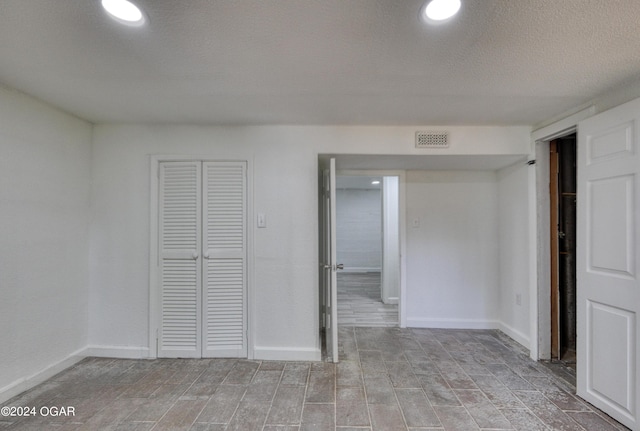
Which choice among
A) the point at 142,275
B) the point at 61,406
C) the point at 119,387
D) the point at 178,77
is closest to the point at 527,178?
the point at 178,77

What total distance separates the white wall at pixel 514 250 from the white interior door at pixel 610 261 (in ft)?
2.48

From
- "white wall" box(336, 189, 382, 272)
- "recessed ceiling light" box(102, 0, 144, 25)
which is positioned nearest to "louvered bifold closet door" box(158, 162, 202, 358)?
"recessed ceiling light" box(102, 0, 144, 25)

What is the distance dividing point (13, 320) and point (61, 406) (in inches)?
26.8

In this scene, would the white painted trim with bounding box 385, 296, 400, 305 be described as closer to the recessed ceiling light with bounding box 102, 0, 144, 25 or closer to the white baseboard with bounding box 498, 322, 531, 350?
the white baseboard with bounding box 498, 322, 531, 350

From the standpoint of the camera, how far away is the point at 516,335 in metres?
3.05

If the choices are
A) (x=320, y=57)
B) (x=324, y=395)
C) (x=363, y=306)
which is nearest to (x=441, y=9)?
(x=320, y=57)

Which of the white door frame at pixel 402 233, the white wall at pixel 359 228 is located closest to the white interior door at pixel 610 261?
the white door frame at pixel 402 233

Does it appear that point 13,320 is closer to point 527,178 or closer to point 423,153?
point 423,153

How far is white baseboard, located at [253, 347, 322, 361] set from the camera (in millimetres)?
2666

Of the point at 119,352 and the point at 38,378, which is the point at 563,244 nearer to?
the point at 119,352

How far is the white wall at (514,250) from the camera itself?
2.90 meters

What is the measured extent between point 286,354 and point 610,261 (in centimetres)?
248

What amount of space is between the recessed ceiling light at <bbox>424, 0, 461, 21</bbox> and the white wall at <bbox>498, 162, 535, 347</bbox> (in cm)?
208

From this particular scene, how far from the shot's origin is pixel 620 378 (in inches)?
71.9
